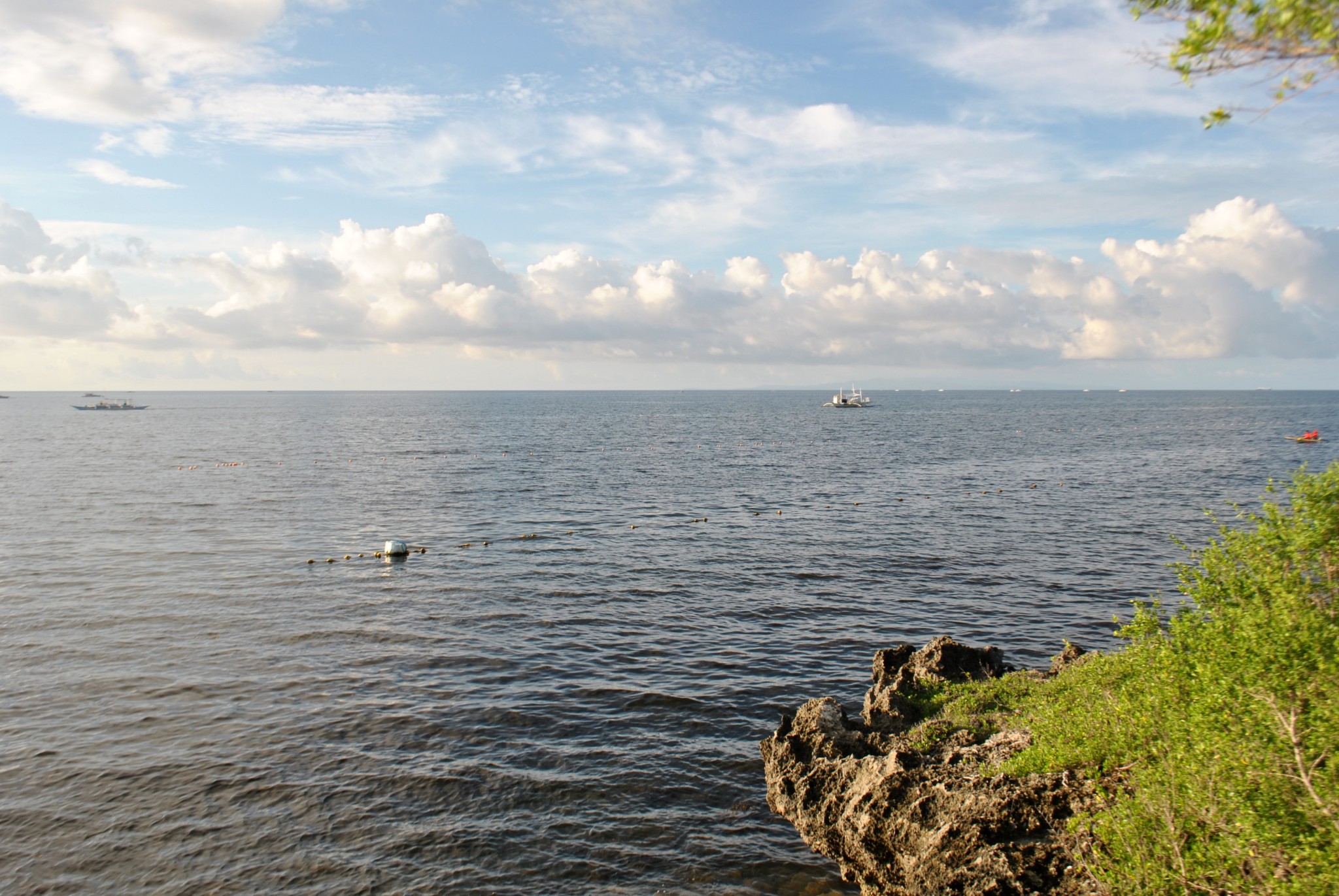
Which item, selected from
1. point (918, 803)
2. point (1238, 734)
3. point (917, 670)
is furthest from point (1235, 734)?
point (917, 670)

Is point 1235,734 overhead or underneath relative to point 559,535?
overhead

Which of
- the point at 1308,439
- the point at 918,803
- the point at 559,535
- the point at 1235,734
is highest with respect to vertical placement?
the point at 1235,734

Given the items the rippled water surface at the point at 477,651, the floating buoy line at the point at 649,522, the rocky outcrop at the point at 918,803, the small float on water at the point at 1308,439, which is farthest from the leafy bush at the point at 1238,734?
the small float on water at the point at 1308,439

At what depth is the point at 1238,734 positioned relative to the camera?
39.7 feet

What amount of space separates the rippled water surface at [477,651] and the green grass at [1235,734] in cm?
681

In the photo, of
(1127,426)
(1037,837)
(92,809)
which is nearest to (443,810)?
(92,809)

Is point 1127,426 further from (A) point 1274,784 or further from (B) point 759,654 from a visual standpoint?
(A) point 1274,784

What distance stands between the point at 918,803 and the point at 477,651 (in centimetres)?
2032

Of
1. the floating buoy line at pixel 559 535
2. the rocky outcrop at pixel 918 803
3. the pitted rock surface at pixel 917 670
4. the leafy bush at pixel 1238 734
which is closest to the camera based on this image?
the leafy bush at pixel 1238 734

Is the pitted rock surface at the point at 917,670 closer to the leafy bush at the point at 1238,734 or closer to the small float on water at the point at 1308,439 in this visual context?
the leafy bush at the point at 1238,734

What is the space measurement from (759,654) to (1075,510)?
1762 inches

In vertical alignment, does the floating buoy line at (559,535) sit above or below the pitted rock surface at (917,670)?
below

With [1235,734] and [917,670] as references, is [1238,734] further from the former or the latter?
[917,670]

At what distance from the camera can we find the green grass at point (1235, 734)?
11.1 metres
